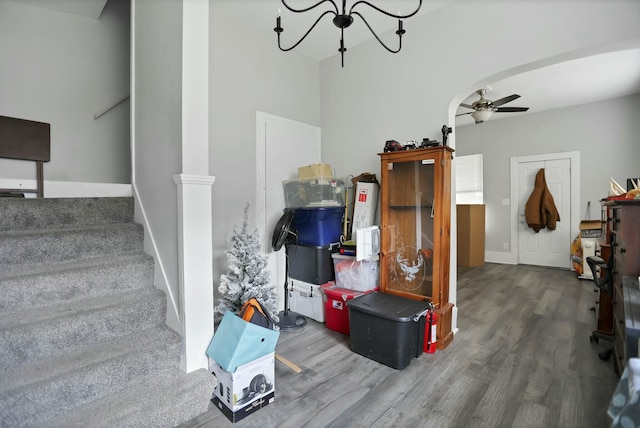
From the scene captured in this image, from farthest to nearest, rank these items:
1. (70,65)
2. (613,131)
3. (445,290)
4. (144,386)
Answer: (613,131), (70,65), (445,290), (144,386)

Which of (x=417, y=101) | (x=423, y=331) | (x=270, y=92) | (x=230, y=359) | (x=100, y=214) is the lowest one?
(x=423, y=331)

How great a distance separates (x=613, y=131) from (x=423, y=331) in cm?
517

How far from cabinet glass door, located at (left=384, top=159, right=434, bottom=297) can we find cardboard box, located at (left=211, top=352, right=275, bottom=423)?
55.8 inches

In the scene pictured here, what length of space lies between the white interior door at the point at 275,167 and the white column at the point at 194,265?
56.4 inches

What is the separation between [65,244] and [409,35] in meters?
3.36

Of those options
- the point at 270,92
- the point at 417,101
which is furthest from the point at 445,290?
the point at 270,92

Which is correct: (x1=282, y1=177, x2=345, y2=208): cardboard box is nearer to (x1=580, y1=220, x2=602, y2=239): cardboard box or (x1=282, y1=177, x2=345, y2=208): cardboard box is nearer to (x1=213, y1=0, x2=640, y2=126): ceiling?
(x1=213, y1=0, x2=640, y2=126): ceiling

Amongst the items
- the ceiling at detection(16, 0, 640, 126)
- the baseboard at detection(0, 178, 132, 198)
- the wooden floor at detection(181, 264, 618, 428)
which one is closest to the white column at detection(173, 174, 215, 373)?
the wooden floor at detection(181, 264, 618, 428)

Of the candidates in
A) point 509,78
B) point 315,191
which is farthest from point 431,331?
point 509,78

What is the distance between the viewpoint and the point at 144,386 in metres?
1.64

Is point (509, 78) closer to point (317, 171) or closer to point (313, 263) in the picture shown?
point (317, 171)

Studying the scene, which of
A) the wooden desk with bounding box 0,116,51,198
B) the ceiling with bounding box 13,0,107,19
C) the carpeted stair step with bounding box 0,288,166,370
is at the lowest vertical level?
the carpeted stair step with bounding box 0,288,166,370

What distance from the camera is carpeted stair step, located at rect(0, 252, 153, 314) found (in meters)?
1.60

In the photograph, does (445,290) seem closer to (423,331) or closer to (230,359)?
(423,331)
